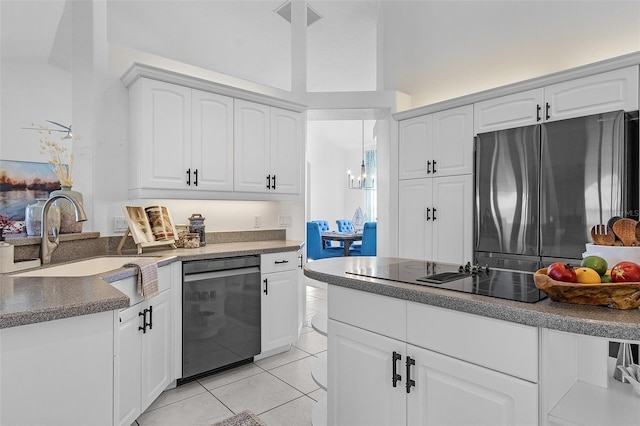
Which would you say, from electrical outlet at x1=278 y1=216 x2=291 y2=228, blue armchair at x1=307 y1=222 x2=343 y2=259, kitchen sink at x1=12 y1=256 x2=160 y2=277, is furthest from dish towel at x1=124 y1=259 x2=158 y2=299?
blue armchair at x1=307 y1=222 x2=343 y2=259

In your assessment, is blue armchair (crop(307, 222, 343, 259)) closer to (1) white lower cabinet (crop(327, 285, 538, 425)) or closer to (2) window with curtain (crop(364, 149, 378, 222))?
(2) window with curtain (crop(364, 149, 378, 222))

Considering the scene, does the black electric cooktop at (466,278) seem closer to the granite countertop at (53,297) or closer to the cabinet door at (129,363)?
the granite countertop at (53,297)

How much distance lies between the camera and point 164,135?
113 inches

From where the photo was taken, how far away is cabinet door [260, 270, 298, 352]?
2957 millimetres

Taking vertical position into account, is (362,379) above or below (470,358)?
below

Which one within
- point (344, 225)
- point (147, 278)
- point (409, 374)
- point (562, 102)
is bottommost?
point (409, 374)

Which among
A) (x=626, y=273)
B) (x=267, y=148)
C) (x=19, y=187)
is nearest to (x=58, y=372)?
(x=626, y=273)

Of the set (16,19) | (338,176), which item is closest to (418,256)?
(16,19)

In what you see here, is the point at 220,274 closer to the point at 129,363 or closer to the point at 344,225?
the point at 129,363

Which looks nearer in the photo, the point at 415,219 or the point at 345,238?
the point at 415,219

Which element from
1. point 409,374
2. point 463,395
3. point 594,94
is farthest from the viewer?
point 594,94

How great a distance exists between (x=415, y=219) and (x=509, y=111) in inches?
51.1

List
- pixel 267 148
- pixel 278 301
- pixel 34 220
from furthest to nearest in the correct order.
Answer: pixel 267 148
pixel 278 301
pixel 34 220

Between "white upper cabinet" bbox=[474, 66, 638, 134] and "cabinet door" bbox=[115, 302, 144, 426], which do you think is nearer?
"cabinet door" bbox=[115, 302, 144, 426]
